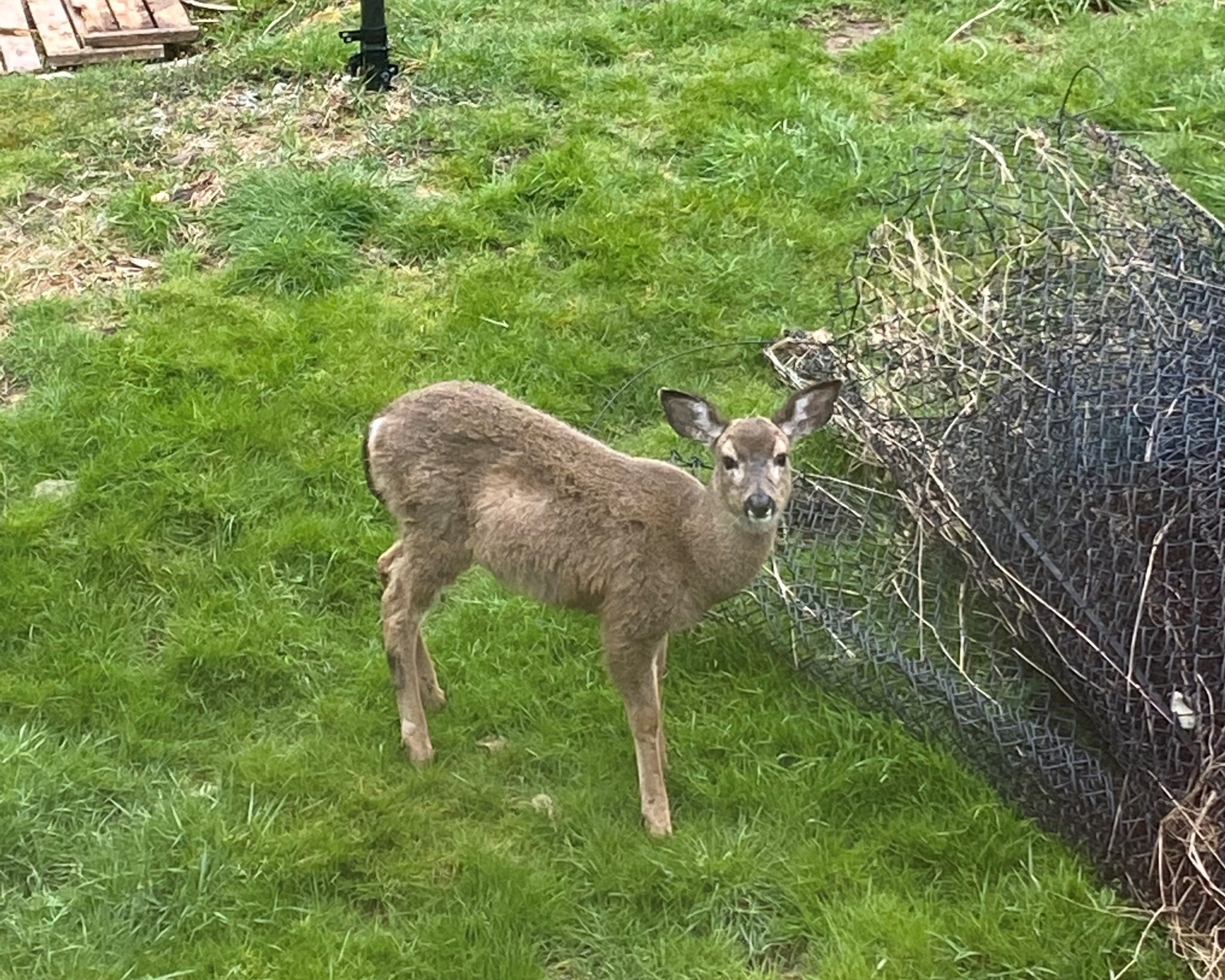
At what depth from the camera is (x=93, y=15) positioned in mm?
9609

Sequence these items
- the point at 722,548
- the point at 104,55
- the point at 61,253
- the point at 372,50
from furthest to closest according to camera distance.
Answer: the point at 104,55
the point at 372,50
the point at 61,253
the point at 722,548

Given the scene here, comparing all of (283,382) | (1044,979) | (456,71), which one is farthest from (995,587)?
(456,71)

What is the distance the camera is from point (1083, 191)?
18.3 ft

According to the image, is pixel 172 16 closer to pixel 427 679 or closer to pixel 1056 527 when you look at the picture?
pixel 427 679

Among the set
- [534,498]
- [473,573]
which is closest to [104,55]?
[473,573]

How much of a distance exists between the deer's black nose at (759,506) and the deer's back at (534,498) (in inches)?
11.6

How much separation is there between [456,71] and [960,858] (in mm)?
6001

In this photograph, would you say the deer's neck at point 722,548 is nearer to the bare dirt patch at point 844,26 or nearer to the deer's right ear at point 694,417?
the deer's right ear at point 694,417

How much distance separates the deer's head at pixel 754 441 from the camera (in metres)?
4.03

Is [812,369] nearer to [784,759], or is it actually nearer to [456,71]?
[784,759]

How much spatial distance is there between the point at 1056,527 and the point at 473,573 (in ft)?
6.81

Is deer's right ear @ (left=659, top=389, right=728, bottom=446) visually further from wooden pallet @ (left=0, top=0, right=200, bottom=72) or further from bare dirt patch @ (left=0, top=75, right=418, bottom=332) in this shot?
wooden pallet @ (left=0, top=0, right=200, bottom=72)

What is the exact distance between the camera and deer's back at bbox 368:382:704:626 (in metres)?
4.23

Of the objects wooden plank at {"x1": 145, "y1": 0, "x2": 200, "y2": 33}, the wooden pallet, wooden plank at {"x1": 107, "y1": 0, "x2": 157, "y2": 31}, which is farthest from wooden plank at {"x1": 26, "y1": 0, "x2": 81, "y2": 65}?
wooden plank at {"x1": 145, "y1": 0, "x2": 200, "y2": 33}
